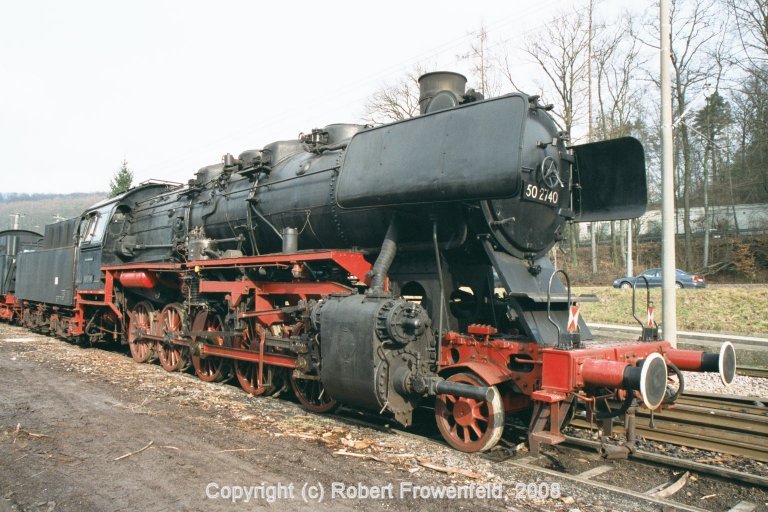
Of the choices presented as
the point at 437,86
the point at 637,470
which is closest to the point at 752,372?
the point at 637,470

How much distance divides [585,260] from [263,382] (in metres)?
32.4

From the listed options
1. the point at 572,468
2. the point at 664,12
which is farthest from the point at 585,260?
the point at 572,468

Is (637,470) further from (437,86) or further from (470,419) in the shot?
(437,86)

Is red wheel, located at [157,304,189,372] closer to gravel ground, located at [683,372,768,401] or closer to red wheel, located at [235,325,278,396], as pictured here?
red wheel, located at [235,325,278,396]

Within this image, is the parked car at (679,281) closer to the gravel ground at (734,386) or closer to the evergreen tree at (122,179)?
the gravel ground at (734,386)

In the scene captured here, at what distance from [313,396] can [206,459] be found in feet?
8.08

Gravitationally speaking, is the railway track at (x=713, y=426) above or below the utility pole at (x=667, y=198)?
below

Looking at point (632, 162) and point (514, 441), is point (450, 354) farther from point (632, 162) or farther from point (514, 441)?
point (632, 162)

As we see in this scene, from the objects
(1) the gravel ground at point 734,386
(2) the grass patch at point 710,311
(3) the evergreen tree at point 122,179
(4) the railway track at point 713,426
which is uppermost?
(3) the evergreen tree at point 122,179

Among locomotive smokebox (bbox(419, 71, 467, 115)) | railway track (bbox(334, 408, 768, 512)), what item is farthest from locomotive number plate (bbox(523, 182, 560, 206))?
railway track (bbox(334, 408, 768, 512))

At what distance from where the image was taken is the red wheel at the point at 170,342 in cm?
995

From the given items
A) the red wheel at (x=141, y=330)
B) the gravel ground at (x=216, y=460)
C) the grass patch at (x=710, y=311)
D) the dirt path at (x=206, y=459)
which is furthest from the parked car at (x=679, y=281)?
the dirt path at (x=206, y=459)

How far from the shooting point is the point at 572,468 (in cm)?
514

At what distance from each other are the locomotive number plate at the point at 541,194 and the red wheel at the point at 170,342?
256 inches
